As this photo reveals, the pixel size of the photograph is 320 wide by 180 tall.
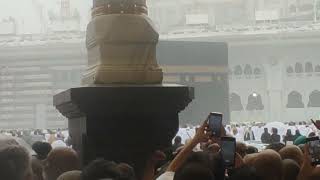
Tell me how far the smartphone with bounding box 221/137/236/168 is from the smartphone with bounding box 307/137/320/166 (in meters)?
0.33

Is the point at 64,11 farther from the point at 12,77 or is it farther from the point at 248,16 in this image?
the point at 248,16

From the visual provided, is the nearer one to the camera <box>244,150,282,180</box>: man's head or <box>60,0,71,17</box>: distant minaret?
<box>244,150,282,180</box>: man's head

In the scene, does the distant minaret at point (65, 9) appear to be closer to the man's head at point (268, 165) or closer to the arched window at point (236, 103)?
the arched window at point (236, 103)

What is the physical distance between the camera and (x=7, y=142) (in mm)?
2047

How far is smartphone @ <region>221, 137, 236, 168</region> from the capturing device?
7.41 feet

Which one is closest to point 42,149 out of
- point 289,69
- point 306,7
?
point 289,69

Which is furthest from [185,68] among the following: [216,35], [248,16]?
[248,16]

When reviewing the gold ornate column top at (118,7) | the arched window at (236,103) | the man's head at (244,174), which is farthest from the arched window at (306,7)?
the man's head at (244,174)

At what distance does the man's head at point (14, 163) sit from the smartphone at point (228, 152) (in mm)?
732

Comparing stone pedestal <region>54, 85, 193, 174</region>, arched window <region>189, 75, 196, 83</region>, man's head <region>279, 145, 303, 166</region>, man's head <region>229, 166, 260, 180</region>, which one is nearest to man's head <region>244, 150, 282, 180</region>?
man's head <region>229, 166, 260, 180</region>

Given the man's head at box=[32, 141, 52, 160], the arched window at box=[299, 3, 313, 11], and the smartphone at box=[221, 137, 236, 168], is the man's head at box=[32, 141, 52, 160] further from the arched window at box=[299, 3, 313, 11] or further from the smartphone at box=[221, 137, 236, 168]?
the arched window at box=[299, 3, 313, 11]

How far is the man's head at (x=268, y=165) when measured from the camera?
98.7 inches

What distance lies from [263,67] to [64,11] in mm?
12926

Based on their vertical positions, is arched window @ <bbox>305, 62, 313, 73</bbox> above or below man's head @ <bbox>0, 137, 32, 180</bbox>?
above
